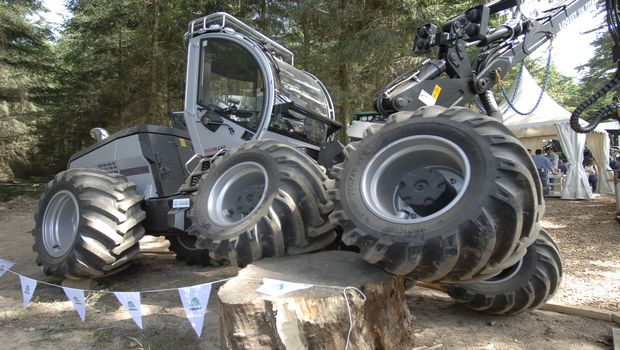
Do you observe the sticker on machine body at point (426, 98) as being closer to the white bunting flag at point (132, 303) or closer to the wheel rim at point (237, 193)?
the wheel rim at point (237, 193)

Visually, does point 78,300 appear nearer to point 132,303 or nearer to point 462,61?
point 132,303

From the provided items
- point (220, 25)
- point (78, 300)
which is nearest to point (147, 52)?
point (220, 25)

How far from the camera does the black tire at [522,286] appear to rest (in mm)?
3711

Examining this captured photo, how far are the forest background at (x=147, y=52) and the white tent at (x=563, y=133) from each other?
4.54 metres

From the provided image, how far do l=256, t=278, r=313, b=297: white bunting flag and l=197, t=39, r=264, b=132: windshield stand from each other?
270cm

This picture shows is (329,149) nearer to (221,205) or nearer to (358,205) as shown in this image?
(221,205)

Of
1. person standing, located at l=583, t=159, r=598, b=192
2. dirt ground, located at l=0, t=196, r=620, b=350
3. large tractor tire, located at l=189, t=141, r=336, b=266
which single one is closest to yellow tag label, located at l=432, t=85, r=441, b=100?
large tractor tire, located at l=189, t=141, r=336, b=266

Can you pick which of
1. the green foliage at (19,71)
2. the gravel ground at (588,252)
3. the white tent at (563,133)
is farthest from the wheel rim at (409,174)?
the green foliage at (19,71)

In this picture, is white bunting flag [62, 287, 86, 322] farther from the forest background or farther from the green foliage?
the green foliage

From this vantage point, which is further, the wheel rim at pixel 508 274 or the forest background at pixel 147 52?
the forest background at pixel 147 52

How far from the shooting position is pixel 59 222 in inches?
201

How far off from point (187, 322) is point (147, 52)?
12458mm

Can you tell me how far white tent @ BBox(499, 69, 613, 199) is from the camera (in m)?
13.7

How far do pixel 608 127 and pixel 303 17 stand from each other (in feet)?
50.5
